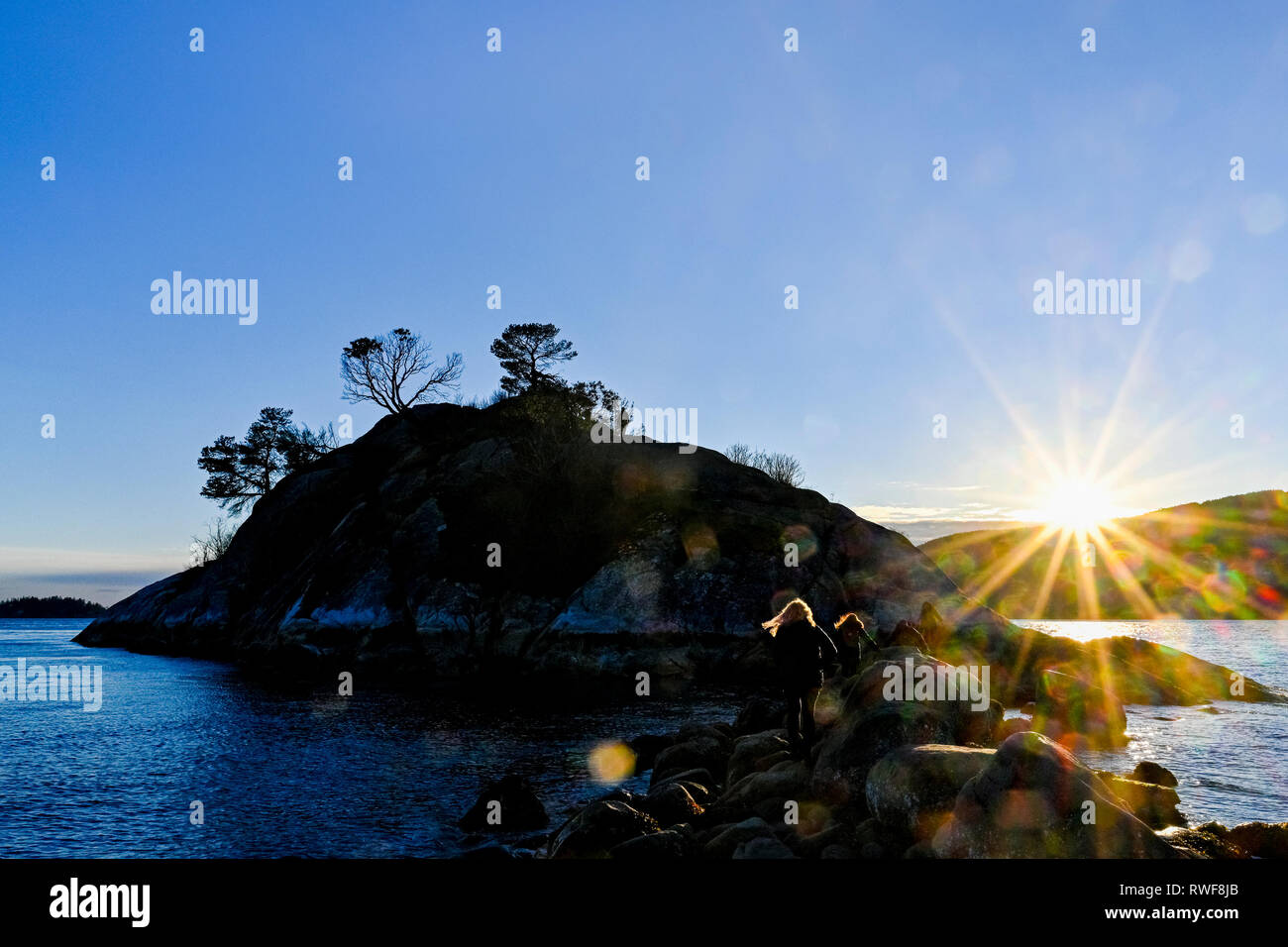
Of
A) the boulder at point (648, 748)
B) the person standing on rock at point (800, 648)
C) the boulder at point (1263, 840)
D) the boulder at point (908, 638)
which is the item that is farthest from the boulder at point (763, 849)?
the boulder at point (648, 748)

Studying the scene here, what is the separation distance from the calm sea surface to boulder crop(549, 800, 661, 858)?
4134mm

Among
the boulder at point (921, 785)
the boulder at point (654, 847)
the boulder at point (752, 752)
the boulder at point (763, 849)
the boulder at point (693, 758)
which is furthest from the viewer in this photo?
the boulder at point (693, 758)

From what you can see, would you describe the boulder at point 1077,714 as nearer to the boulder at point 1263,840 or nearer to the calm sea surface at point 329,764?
the calm sea surface at point 329,764

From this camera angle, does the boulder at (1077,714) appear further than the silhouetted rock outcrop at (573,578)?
No

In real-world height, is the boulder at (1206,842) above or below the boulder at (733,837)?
below

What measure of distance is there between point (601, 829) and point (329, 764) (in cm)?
1611

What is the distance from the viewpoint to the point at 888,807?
1353 centimetres

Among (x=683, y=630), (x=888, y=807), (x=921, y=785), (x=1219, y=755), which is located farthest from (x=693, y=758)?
(x=683, y=630)

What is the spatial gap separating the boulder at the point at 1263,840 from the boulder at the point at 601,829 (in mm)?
10828

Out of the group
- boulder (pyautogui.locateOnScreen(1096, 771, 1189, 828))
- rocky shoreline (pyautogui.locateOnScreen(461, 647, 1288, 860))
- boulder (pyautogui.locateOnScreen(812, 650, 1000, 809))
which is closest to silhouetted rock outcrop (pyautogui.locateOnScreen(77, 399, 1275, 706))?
boulder (pyautogui.locateOnScreen(1096, 771, 1189, 828))

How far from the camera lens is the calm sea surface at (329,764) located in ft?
62.0
